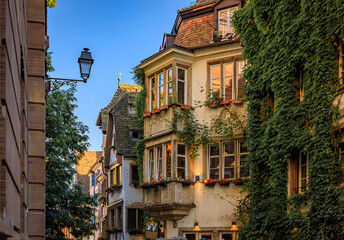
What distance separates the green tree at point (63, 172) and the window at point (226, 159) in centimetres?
825

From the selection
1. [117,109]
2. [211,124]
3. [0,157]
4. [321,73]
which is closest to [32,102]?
[0,157]

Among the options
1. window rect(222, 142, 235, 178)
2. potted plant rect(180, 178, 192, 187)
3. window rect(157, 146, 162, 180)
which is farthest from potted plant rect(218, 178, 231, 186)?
window rect(157, 146, 162, 180)

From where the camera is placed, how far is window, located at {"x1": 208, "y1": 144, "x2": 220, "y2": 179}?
25.4 meters

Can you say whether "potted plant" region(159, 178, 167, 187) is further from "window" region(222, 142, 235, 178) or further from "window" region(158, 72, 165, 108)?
"window" region(158, 72, 165, 108)

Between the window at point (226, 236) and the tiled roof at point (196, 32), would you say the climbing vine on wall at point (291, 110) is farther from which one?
the tiled roof at point (196, 32)

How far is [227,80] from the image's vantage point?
25734 mm

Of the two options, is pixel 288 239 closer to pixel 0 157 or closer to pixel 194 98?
pixel 194 98

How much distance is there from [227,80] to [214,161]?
153 inches

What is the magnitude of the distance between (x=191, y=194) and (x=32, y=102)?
17200mm

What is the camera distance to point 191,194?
25453 millimetres

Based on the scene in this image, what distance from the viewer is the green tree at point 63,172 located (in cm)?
2842

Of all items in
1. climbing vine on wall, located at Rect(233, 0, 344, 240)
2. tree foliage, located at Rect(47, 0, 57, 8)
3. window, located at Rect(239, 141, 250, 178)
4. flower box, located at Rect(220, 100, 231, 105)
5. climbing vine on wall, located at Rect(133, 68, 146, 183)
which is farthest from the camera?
climbing vine on wall, located at Rect(133, 68, 146, 183)

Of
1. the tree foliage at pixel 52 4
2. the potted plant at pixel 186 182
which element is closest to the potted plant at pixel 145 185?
the potted plant at pixel 186 182

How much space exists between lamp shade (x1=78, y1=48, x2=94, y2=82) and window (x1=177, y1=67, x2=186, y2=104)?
1211 centimetres
